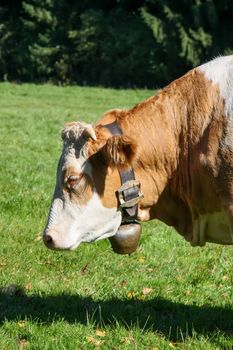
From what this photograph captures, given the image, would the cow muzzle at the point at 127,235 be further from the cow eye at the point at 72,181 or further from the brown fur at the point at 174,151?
the cow eye at the point at 72,181

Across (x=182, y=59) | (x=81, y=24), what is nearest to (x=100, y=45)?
(x=81, y=24)

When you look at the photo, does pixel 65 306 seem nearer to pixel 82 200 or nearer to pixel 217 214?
pixel 82 200

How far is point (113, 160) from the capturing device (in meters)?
5.04

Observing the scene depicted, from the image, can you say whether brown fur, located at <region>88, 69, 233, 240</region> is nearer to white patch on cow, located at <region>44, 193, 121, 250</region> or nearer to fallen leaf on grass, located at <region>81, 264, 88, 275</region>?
white patch on cow, located at <region>44, 193, 121, 250</region>

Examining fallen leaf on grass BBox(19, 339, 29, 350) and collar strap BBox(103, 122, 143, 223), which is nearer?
collar strap BBox(103, 122, 143, 223)

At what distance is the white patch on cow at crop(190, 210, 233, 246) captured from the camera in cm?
527

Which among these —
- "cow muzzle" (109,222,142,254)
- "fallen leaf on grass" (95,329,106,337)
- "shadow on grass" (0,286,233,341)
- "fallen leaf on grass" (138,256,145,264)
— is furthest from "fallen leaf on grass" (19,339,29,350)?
"fallen leaf on grass" (138,256,145,264)

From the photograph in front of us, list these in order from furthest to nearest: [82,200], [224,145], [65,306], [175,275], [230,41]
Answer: [230,41] < [175,275] < [65,306] < [82,200] < [224,145]

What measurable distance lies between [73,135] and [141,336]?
163 centimetres

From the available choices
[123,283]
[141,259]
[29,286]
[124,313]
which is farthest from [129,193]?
[141,259]

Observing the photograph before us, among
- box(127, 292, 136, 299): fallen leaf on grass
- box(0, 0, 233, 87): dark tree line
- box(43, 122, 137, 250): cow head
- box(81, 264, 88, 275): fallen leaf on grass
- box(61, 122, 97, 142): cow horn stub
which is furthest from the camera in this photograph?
box(0, 0, 233, 87): dark tree line

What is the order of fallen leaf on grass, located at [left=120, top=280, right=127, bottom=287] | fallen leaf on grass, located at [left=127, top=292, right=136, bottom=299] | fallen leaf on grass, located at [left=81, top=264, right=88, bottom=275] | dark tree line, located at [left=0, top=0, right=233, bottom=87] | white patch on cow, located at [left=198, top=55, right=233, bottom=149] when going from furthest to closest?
dark tree line, located at [left=0, top=0, right=233, bottom=87] → fallen leaf on grass, located at [left=81, top=264, right=88, bottom=275] → fallen leaf on grass, located at [left=120, top=280, right=127, bottom=287] → fallen leaf on grass, located at [left=127, top=292, right=136, bottom=299] → white patch on cow, located at [left=198, top=55, right=233, bottom=149]

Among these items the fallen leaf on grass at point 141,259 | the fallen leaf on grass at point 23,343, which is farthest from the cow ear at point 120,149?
the fallen leaf on grass at point 141,259

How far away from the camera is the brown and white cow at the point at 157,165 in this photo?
16.7 feet
